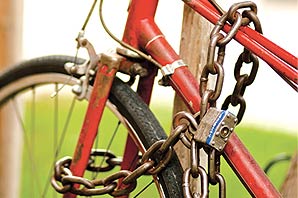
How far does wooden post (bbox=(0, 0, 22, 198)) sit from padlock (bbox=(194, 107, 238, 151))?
1.23m

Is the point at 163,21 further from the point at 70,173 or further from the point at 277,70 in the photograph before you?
the point at 277,70

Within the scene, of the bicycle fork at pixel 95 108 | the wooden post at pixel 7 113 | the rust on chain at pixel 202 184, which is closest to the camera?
the rust on chain at pixel 202 184

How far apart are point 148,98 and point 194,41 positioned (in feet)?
0.46

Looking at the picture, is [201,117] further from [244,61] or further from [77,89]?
[77,89]

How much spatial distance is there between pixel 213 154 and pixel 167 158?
0.10m

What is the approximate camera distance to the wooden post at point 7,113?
2.32 m

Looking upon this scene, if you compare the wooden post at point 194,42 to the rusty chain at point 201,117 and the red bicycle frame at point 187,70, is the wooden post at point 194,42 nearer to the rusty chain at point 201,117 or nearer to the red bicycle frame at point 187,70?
the red bicycle frame at point 187,70

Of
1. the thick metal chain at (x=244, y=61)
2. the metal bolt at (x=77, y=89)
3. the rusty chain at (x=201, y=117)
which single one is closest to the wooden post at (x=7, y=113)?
the metal bolt at (x=77, y=89)

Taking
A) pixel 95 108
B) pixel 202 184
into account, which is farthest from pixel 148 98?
pixel 202 184

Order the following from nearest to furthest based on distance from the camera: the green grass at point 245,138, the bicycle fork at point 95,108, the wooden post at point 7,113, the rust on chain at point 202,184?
the rust on chain at point 202,184 < the bicycle fork at point 95,108 < the wooden post at point 7,113 < the green grass at point 245,138

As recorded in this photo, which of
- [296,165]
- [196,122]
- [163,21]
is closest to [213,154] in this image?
[196,122]

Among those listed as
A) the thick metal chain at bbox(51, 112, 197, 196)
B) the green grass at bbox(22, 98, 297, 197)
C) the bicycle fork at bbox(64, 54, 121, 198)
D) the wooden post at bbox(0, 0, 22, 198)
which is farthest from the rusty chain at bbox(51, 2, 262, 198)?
the green grass at bbox(22, 98, 297, 197)

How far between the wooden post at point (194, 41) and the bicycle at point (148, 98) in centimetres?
9

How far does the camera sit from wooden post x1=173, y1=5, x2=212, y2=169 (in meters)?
1.52
